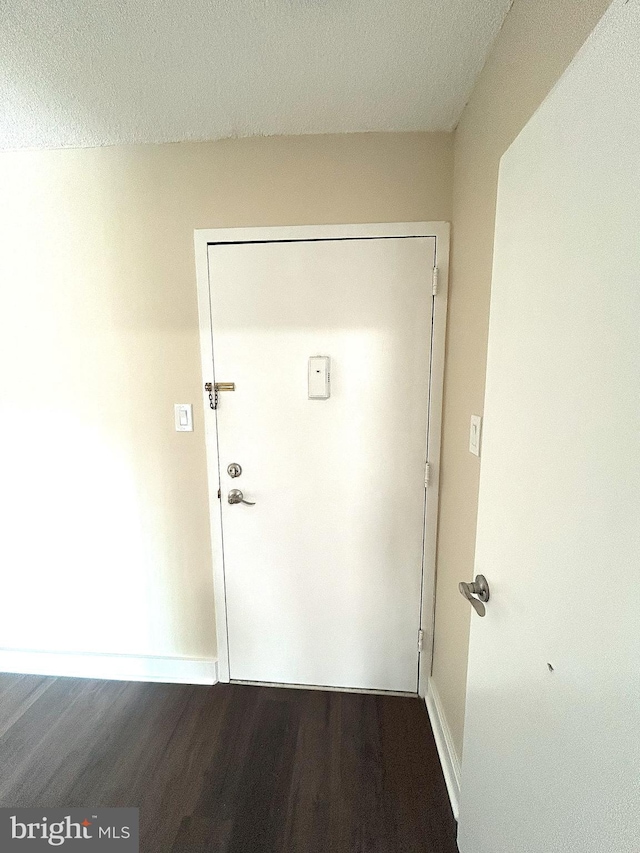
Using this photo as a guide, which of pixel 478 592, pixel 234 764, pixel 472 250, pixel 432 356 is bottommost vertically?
pixel 234 764

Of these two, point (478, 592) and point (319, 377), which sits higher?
point (319, 377)

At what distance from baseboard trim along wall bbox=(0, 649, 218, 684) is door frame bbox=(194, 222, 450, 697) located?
0.84ft

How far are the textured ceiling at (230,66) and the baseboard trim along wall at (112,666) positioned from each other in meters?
2.26

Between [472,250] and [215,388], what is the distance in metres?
1.06

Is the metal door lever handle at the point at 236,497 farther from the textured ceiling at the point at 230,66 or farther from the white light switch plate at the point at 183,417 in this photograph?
the textured ceiling at the point at 230,66

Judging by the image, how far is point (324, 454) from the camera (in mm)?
1359

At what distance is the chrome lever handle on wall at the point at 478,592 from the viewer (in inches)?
30.7

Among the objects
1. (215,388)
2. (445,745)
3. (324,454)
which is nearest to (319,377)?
(324,454)

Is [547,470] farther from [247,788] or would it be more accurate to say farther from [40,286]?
[40,286]

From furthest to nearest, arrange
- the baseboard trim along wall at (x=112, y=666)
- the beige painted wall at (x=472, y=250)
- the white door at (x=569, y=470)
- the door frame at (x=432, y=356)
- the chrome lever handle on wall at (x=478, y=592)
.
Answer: the baseboard trim along wall at (x=112, y=666), the door frame at (x=432, y=356), the chrome lever handle on wall at (x=478, y=592), the beige painted wall at (x=472, y=250), the white door at (x=569, y=470)

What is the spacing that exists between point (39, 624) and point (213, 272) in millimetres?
1894

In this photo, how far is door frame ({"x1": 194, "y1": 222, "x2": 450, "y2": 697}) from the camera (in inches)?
48.1

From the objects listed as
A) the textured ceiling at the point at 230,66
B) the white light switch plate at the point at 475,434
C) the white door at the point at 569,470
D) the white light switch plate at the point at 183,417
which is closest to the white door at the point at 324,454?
the white light switch plate at the point at 183,417

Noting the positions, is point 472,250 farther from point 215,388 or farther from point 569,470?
point 215,388
